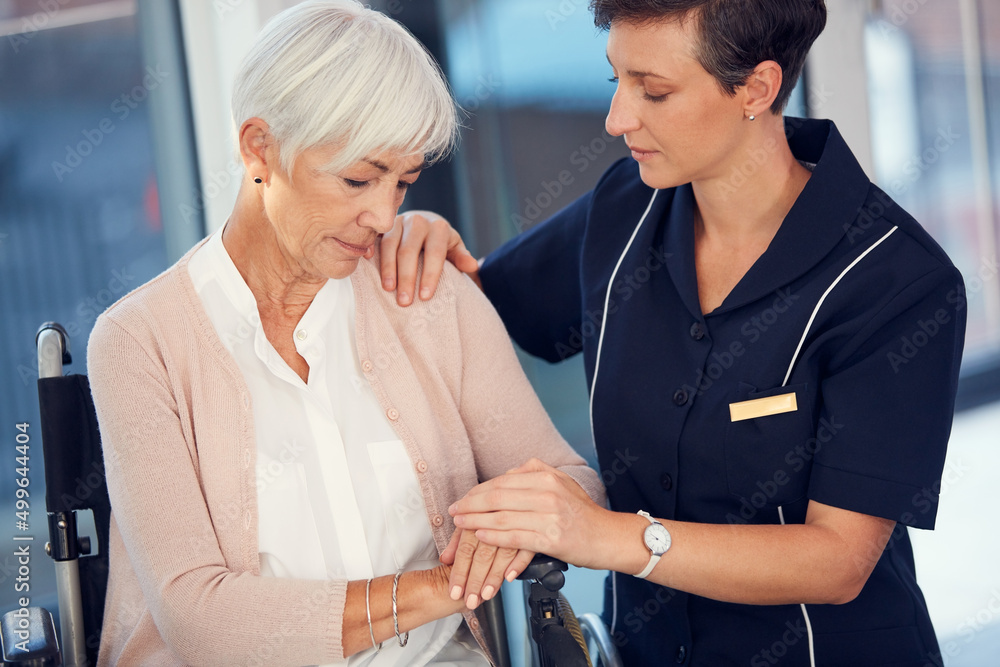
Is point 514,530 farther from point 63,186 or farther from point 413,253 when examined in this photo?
point 63,186

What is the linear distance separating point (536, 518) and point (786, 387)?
0.47 m

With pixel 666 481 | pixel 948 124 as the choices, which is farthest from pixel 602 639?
pixel 948 124

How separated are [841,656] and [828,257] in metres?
0.67

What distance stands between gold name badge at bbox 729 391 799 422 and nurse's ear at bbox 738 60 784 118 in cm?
49

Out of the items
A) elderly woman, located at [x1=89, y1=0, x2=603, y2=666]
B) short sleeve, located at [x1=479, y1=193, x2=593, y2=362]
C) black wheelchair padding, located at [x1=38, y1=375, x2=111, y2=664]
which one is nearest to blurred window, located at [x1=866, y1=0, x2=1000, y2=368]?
short sleeve, located at [x1=479, y1=193, x2=593, y2=362]

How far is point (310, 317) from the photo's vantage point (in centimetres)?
148

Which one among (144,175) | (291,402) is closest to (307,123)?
(291,402)

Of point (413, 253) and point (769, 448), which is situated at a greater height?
point (413, 253)

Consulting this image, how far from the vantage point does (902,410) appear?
1.33 m

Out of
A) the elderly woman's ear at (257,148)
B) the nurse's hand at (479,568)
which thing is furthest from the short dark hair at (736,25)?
the nurse's hand at (479,568)

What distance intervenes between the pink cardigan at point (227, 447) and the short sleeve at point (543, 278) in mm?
232

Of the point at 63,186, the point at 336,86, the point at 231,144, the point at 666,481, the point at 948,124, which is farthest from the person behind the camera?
the point at 948,124

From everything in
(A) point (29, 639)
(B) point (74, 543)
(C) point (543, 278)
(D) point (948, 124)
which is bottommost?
(A) point (29, 639)

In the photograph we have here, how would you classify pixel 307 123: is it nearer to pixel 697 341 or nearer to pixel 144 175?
pixel 697 341
